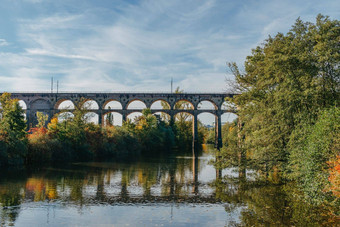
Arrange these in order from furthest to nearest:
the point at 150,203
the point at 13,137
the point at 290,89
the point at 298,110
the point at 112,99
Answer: the point at 112,99
the point at 13,137
the point at 298,110
the point at 290,89
the point at 150,203

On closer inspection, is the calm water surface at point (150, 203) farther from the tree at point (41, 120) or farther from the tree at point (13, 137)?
the tree at point (41, 120)

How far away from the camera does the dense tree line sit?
43.0ft

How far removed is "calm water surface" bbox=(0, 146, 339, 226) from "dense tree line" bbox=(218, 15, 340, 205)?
141 centimetres

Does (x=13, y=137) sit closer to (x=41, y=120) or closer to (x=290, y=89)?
(x=41, y=120)

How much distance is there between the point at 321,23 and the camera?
16.8 metres

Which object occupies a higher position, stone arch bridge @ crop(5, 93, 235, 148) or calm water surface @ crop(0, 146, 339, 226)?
stone arch bridge @ crop(5, 93, 235, 148)

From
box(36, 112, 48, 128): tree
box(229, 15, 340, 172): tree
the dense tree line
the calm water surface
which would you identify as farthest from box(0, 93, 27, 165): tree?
box(229, 15, 340, 172): tree

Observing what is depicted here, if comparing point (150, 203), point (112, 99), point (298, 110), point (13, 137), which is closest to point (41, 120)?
point (13, 137)

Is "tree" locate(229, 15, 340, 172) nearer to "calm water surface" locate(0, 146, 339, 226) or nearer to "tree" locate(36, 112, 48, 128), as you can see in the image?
"calm water surface" locate(0, 146, 339, 226)

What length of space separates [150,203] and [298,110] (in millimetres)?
8923

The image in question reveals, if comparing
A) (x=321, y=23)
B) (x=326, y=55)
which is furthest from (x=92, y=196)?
(x=321, y=23)

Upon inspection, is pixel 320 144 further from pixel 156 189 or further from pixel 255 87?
pixel 156 189

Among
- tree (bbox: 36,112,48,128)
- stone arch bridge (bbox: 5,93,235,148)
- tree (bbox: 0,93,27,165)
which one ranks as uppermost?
stone arch bridge (bbox: 5,93,235,148)

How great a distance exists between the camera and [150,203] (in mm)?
14422
